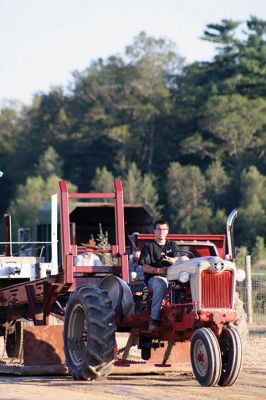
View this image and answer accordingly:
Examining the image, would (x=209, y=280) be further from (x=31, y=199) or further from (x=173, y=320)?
(x=31, y=199)

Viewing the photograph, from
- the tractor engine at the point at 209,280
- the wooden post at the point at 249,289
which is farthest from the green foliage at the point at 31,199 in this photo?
the tractor engine at the point at 209,280

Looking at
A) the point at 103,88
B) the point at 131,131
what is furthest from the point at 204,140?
the point at 103,88

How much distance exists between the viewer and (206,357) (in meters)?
12.7

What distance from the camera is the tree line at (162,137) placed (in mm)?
58844

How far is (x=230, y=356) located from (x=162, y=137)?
54273mm

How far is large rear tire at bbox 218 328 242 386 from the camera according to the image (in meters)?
12.7

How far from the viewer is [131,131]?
Result: 220 feet

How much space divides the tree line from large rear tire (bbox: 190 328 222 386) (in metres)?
40.1

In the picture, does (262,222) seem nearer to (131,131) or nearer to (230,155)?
(230,155)

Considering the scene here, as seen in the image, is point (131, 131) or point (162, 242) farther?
point (131, 131)

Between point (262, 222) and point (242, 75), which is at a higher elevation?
point (242, 75)

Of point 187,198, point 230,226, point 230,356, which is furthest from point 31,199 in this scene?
point 230,356

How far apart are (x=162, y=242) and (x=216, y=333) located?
1558 millimetres

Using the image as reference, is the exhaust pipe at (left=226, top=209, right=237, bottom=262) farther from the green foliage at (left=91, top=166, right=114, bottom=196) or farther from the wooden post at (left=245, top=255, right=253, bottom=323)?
the green foliage at (left=91, top=166, right=114, bottom=196)
